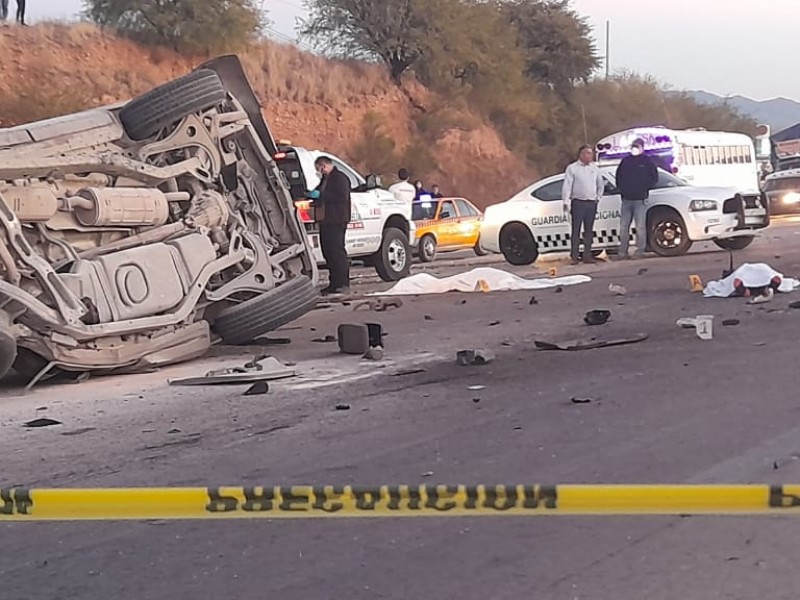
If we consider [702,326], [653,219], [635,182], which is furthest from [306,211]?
[702,326]

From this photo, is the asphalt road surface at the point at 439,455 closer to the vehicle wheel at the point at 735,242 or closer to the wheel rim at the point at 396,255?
the wheel rim at the point at 396,255

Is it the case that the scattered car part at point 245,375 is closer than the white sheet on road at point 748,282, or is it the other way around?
the scattered car part at point 245,375

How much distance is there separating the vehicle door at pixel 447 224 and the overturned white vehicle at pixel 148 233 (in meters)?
15.1

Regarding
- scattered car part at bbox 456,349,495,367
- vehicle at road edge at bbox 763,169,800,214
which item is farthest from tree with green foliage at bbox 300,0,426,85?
scattered car part at bbox 456,349,495,367

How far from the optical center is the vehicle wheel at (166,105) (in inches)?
383

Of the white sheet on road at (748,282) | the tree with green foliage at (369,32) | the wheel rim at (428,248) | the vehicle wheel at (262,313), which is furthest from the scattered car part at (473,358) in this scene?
the tree with green foliage at (369,32)

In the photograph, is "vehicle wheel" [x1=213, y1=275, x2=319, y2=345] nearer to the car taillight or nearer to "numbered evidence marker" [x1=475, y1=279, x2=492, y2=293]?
"numbered evidence marker" [x1=475, y1=279, x2=492, y2=293]

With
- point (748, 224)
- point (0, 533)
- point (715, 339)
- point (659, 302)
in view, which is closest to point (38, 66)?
point (748, 224)

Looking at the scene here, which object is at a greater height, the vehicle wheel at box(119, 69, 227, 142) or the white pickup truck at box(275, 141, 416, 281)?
the vehicle wheel at box(119, 69, 227, 142)

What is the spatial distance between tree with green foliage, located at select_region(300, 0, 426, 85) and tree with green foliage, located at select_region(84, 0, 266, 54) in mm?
10672

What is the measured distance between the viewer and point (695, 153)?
117 feet

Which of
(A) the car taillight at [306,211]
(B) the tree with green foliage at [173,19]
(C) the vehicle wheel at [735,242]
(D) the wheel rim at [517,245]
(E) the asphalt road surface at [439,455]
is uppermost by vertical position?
(B) the tree with green foliage at [173,19]

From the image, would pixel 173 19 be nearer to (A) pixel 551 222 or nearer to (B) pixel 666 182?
(A) pixel 551 222

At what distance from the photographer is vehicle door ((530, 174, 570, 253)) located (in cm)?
2059
